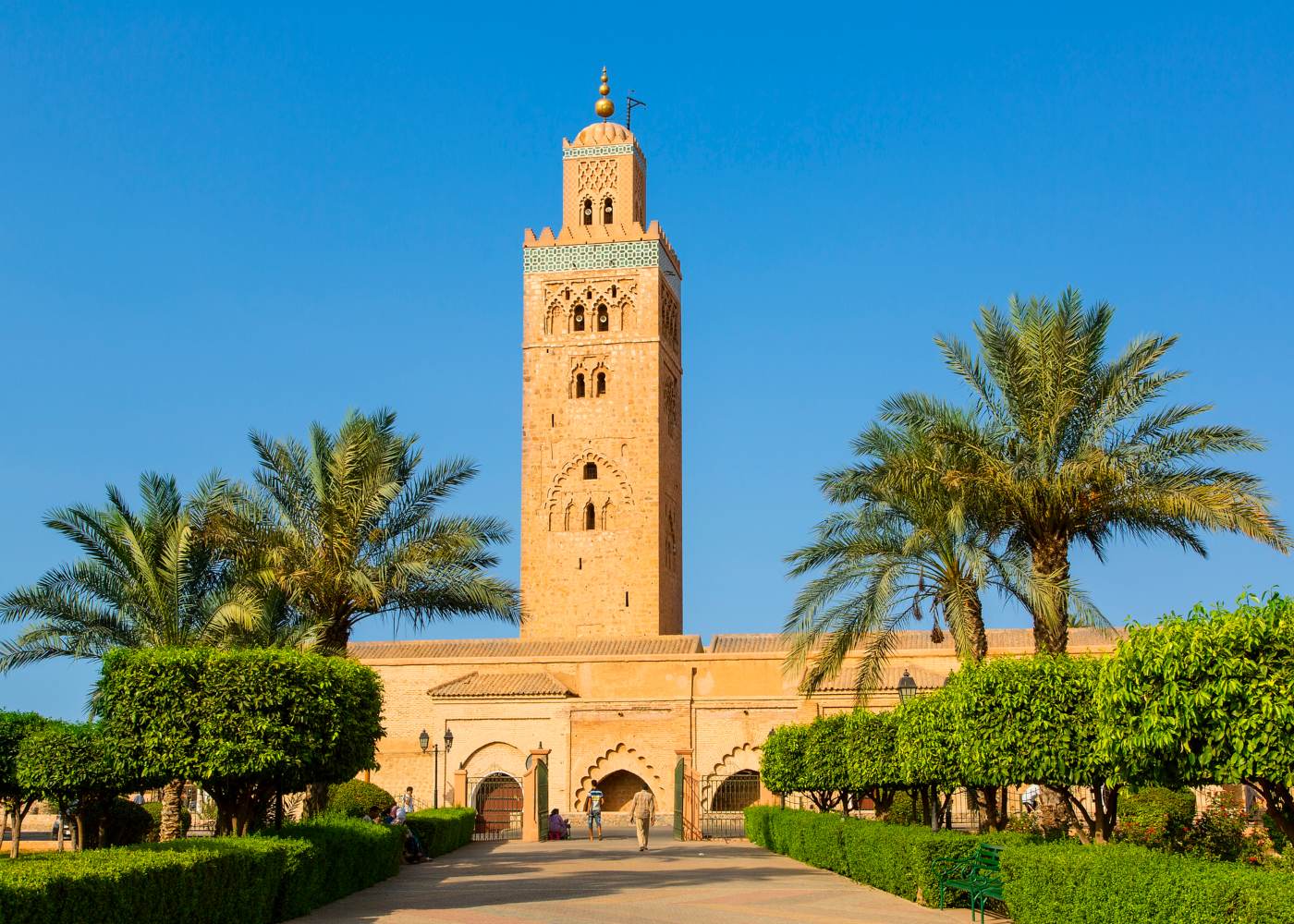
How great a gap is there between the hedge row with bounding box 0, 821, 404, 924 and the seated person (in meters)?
11.5

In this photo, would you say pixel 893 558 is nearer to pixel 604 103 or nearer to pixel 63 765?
pixel 63 765

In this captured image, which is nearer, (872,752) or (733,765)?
(872,752)

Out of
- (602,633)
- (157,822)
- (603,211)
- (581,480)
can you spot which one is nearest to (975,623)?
(157,822)

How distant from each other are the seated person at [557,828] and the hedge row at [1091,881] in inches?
475

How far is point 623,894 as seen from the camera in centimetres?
1523

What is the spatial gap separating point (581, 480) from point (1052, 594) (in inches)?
1053

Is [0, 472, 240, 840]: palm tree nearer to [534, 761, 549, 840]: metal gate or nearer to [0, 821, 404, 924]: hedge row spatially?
[0, 821, 404, 924]: hedge row

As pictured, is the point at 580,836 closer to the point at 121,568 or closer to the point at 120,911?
the point at 121,568

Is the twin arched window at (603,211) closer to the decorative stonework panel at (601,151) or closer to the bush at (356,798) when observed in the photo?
the decorative stonework panel at (601,151)

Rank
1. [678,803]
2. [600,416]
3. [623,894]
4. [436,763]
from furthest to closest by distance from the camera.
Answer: [600,416] < [436,763] < [678,803] < [623,894]

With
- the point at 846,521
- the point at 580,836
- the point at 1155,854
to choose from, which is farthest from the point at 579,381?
the point at 1155,854

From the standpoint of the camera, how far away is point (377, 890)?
641 inches

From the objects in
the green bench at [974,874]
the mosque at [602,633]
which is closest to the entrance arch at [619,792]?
the mosque at [602,633]

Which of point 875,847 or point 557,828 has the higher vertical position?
point 875,847
